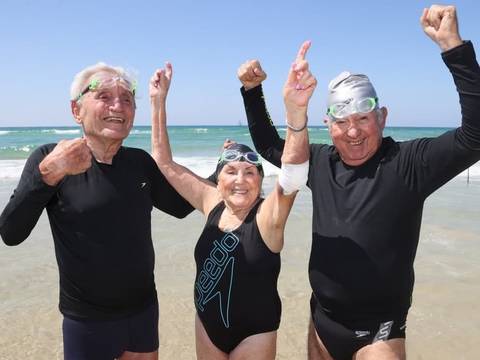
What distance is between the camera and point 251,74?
309 centimetres

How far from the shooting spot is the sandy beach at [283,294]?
4.33 meters

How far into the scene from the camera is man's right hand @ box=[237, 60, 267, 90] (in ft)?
10.0

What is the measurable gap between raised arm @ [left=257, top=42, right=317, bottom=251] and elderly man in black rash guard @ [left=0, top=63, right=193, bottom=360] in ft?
2.99

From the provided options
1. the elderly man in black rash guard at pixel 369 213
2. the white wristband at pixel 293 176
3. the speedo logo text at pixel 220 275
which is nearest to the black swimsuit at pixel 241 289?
the speedo logo text at pixel 220 275

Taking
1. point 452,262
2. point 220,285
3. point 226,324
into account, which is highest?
point 220,285

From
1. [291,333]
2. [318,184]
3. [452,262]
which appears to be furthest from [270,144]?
[452,262]

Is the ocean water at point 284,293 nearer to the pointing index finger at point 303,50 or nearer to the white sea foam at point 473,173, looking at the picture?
the pointing index finger at point 303,50

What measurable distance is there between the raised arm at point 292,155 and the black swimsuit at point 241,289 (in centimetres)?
11

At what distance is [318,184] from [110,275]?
152 centimetres

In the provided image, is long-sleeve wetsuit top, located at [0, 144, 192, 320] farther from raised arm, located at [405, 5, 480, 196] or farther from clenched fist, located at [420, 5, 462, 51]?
clenched fist, located at [420, 5, 462, 51]

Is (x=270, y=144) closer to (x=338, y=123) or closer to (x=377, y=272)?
(x=338, y=123)

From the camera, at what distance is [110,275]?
2654 mm

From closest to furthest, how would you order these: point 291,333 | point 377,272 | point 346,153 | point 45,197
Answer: point 45,197 → point 377,272 → point 346,153 → point 291,333

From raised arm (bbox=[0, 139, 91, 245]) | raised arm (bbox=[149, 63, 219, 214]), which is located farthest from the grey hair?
raised arm (bbox=[0, 139, 91, 245])
